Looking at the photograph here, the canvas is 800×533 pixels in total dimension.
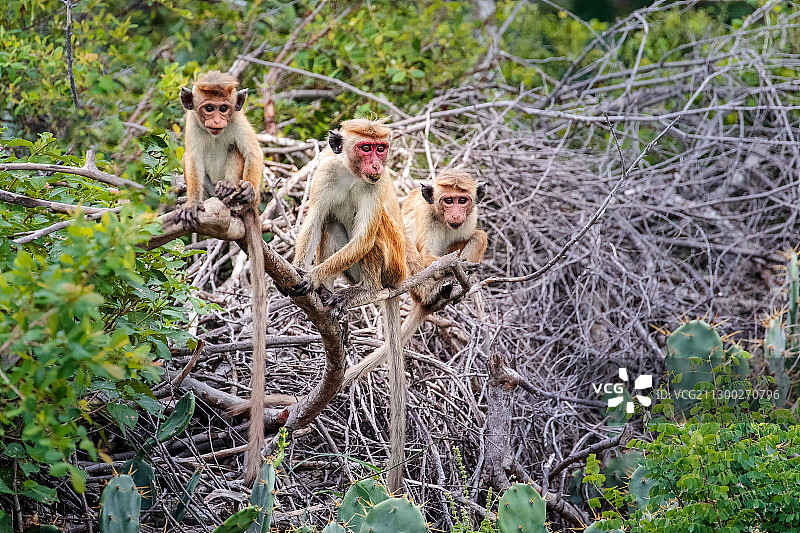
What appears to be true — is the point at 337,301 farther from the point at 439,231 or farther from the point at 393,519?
the point at 439,231

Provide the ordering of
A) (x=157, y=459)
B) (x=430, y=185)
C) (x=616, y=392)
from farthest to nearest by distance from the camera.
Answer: (x=616, y=392) → (x=430, y=185) → (x=157, y=459)

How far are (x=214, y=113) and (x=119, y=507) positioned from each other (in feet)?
6.76

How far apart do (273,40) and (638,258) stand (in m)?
4.83

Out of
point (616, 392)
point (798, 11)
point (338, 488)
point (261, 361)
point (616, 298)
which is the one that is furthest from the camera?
point (798, 11)

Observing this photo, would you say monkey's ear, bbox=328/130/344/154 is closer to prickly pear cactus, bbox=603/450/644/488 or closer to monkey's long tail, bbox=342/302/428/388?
monkey's long tail, bbox=342/302/428/388

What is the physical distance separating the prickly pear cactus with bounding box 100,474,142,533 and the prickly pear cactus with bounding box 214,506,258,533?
446 mm

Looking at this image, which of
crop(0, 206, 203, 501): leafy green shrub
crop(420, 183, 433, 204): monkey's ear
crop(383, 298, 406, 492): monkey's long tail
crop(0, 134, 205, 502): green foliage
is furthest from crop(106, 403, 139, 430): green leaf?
crop(420, 183, 433, 204): monkey's ear

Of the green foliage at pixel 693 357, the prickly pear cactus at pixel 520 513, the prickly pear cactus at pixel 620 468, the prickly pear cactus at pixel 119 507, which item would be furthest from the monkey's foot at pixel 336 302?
the green foliage at pixel 693 357

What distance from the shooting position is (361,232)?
479 cm

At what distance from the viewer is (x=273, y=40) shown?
31.1 feet

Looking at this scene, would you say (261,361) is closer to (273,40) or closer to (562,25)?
(273,40)

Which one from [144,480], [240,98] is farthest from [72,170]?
[144,480]

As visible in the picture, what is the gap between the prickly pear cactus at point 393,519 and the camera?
12.1ft

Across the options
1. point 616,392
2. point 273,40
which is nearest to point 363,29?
point 273,40
